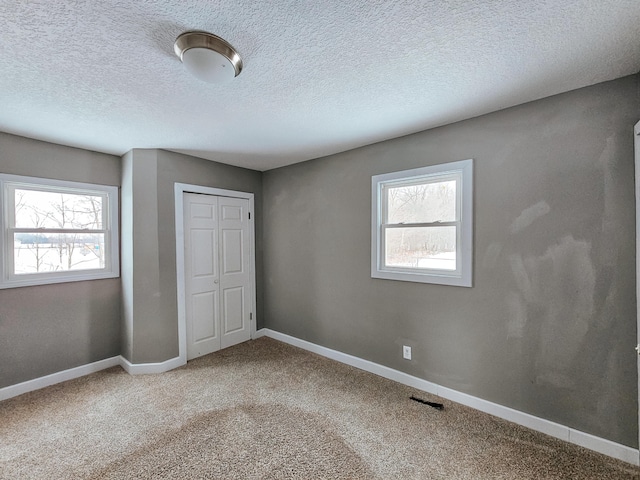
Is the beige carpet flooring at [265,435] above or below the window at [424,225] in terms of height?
below

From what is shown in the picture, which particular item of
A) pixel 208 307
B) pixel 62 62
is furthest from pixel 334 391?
pixel 62 62

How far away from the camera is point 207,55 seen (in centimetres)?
141

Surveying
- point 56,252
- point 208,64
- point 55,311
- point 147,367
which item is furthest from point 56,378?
point 208,64

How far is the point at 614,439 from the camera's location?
5.95ft

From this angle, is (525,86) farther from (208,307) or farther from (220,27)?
(208,307)

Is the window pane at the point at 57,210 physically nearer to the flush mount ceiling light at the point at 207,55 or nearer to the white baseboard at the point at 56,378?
the white baseboard at the point at 56,378

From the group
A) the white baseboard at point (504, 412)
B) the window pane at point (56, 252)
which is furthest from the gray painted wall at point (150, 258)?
the white baseboard at point (504, 412)

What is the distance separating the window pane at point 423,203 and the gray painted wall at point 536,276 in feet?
0.72

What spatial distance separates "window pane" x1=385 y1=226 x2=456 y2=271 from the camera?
2533 millimetres

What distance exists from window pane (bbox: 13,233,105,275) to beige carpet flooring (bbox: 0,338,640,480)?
1.18m

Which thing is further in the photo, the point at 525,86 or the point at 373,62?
the point at 525,86

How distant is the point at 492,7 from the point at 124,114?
98.0 inches

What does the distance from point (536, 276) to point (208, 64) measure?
2.54 meters

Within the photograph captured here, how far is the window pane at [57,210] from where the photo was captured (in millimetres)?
2715
